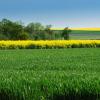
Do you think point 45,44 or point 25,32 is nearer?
point 45,44

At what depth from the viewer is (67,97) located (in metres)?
12.6

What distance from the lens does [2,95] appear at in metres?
12.8

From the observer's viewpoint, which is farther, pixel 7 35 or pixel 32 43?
pixel 7 35

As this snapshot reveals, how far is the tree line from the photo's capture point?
80.2 meters

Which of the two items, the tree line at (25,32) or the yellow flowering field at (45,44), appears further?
the tree line at (25,32)

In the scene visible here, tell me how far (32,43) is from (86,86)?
44.8 m

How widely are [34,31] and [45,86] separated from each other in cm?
7378

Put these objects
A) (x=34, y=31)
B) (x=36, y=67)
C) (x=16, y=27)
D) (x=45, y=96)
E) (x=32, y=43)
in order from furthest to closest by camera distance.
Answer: (x=34, y=31) < (x=16, y=27) < (x=32, y=43) < (x=36, y=67) < (x=45, y=96)

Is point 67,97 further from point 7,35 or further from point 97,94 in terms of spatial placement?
point 7,35

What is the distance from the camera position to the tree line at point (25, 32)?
263ft

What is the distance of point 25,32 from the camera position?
81.5 m

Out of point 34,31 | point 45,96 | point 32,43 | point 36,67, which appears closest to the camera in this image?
point 45,96

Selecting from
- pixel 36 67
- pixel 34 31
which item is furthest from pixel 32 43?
pixel 36 67

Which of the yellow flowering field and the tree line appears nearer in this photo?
the yellow flowering field
